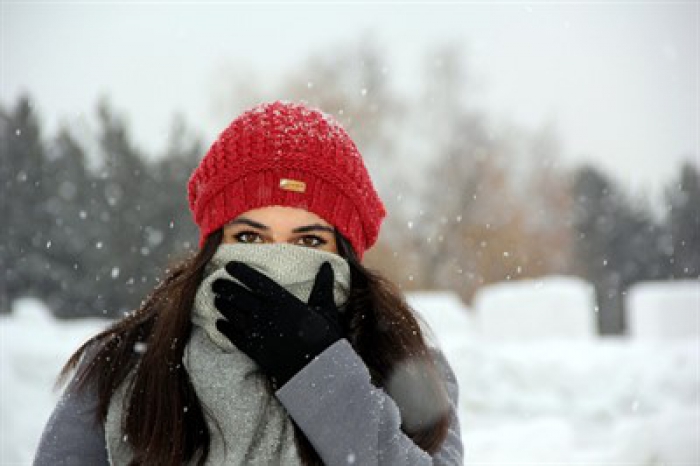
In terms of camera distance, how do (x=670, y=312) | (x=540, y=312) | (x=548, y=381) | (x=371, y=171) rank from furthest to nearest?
(x=371, y=171), (x=540, y=312), (x=670, y=312), (x=548, y=381)

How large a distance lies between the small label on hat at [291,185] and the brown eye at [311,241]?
121 mm

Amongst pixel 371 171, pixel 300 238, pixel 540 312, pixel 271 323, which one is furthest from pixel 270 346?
pixel 371 171

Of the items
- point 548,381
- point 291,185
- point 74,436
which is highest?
point 291,185

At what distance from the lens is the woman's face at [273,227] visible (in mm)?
1932

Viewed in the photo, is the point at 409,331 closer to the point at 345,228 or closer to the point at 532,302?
the point at 345,228

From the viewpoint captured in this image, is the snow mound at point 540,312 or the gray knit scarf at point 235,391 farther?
the snow mound at point 540,312

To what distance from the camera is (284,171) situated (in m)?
1.96

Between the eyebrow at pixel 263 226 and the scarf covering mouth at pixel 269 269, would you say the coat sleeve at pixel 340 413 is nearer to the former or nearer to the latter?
the scarf covering mouth at pixel 269 269

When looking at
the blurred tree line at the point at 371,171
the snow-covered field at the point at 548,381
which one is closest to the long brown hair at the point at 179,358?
the snow-covered field at the point at 548,381

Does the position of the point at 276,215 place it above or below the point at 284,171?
below

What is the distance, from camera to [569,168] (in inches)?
1182

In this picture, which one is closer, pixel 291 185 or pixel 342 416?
pixel 342 416

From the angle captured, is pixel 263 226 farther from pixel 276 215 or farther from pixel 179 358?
pixel 179 358

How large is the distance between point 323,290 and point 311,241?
0.21 metres
